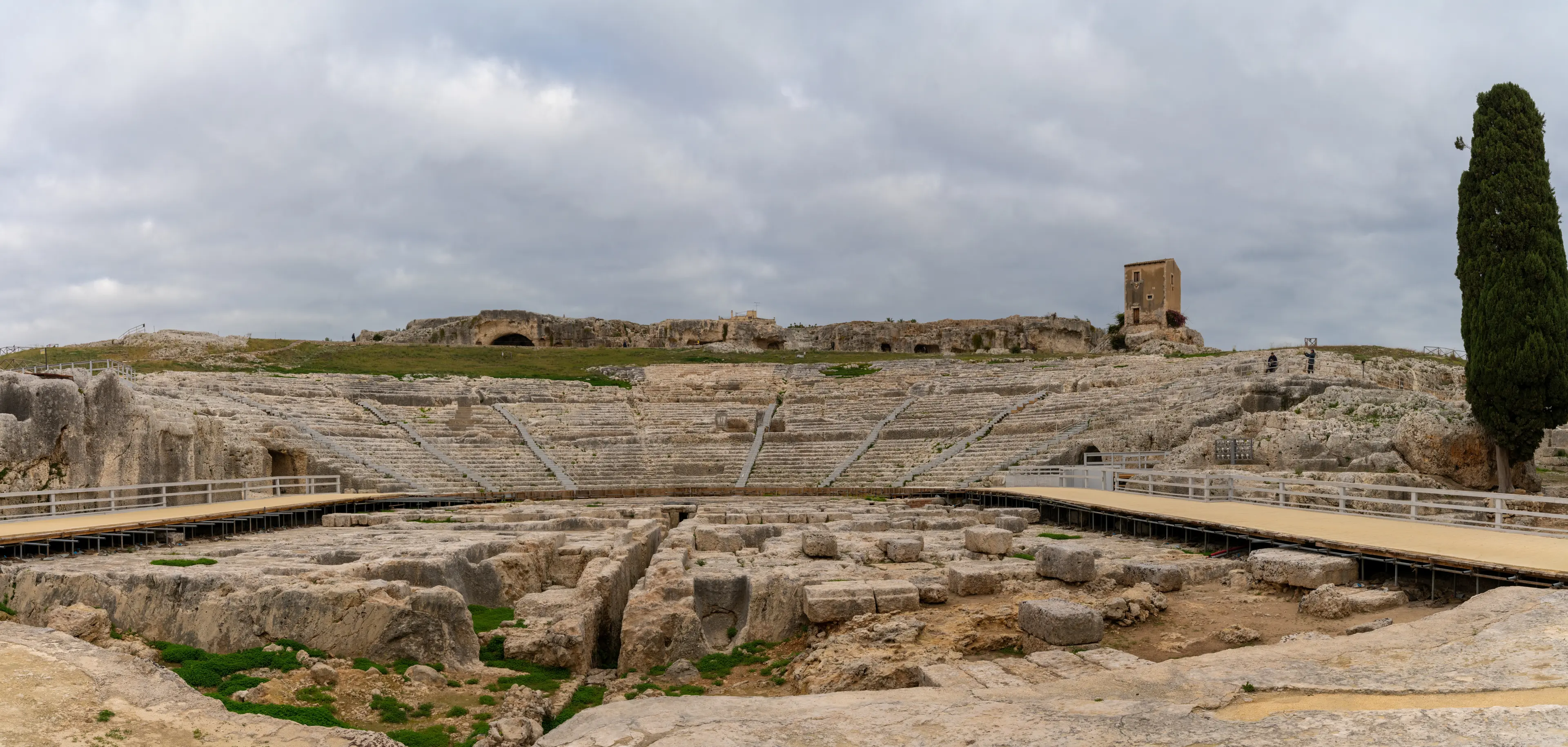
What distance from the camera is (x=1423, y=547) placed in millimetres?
10664

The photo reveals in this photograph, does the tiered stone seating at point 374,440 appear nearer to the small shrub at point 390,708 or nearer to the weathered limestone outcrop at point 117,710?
the small shrub at point 390,708

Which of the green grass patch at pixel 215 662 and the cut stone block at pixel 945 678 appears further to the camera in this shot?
the green grass patch at pixel 215 662

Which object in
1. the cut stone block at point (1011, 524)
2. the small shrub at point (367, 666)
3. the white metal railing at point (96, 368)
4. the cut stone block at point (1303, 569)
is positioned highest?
the white metal railing at point (96, 368)

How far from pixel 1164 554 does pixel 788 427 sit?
2710 centimetres

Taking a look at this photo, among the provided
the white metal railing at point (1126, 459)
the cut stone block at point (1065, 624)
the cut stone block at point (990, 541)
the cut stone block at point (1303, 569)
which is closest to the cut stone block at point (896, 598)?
the cut stone block at point (1065, 624)

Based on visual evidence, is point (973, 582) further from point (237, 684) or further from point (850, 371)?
point (850, 371)

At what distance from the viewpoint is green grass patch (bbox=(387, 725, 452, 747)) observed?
7.95 meters

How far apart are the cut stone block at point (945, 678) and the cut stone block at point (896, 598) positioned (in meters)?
2.51

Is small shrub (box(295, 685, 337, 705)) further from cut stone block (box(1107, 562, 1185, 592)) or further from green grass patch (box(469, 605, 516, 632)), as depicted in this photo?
cut stone block (box(1107, 562, 1185, 592))

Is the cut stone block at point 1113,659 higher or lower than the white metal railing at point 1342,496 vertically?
lower

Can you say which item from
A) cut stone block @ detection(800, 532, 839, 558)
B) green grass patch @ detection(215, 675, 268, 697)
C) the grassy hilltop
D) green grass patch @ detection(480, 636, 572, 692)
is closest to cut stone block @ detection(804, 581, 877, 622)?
green grass patch @ detection(480, 636, 572, 692)

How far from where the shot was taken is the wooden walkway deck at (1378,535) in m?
9.63

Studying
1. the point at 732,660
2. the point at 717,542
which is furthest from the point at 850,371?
the point at 732,660

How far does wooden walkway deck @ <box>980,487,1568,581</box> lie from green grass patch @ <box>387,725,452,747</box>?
33.8 feet
